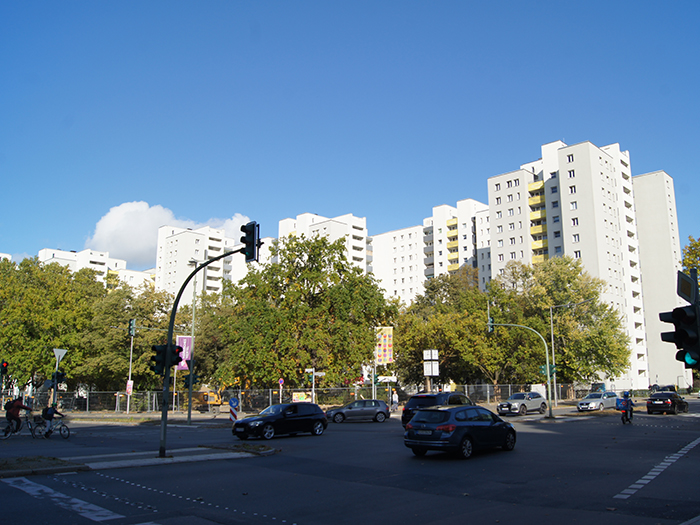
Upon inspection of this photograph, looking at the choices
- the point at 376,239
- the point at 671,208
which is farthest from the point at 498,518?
the point at 376,239

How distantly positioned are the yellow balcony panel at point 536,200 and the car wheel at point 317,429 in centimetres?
7344

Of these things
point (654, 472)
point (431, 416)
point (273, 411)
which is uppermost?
point (431, 416)

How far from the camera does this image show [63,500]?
9.10m

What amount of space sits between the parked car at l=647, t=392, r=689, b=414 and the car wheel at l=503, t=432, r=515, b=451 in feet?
81.8

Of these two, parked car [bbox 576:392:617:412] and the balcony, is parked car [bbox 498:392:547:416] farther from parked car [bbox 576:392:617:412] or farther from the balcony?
the balcony

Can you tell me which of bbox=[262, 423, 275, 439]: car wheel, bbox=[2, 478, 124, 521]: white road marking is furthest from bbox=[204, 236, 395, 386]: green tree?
bbox=[2, 478, 124, 521]: white road marking

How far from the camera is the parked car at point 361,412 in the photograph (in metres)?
33.9

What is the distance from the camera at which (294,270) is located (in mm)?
44500

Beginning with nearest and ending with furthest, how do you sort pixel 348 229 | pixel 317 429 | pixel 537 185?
1. pixel 317 429
2. pixel 537 185
3. pixel 348 229

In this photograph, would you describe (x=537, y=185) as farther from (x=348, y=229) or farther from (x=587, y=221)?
(x=348, y=229)

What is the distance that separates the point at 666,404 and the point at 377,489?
32.8m

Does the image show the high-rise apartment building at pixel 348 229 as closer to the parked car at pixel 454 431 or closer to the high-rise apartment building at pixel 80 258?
the high-rise apartment building at pixel 80 258

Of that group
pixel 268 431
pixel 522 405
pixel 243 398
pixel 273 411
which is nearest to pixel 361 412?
pixel 522 405

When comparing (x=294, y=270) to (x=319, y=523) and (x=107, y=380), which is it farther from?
(x=319, y=523)
